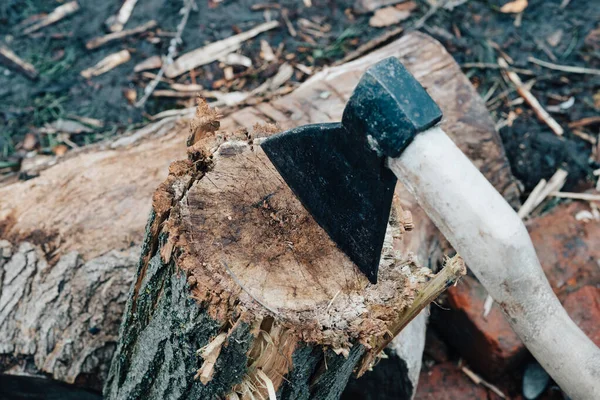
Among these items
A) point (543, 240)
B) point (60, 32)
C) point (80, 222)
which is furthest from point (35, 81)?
point (543, 240)

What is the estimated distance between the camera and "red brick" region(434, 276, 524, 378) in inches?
117

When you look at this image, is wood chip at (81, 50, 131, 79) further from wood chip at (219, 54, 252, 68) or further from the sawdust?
the sawdust

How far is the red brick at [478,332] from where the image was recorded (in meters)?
2.97

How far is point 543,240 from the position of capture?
10.8 ft

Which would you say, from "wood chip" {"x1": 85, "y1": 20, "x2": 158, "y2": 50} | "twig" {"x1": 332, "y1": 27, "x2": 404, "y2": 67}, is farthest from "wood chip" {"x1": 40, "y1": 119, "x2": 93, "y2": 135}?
"twig" {"x1": 332, "y1": 27, "x2": 404, "y2": 67}

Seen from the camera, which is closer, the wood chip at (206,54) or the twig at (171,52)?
the twig at (171,52)

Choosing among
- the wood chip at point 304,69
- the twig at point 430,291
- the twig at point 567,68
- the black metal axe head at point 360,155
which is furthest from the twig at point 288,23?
the twig at point 430,291

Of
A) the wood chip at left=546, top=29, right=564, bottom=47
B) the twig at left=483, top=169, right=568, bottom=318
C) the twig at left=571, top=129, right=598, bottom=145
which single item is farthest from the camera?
the wood chip at left=546, top=29, right=564, bottom=47

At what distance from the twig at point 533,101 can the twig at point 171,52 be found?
261cm

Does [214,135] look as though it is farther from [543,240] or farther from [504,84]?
[504,84]

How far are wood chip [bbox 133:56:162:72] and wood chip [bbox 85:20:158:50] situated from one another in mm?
323

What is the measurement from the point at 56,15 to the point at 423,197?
4.30m

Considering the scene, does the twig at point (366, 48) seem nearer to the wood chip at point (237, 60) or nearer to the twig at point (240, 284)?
the wood chip at point (237, 60)

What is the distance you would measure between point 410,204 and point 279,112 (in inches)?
31.9
